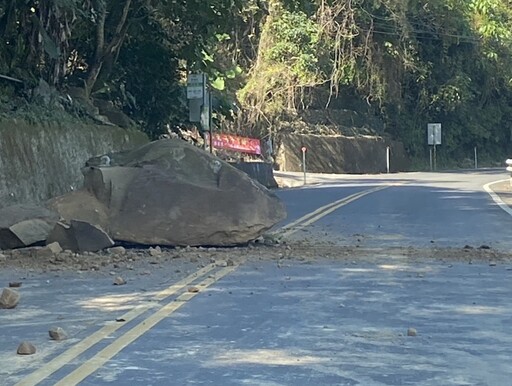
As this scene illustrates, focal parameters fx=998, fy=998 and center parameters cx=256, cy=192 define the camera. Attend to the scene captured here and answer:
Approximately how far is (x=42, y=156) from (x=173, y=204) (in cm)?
558

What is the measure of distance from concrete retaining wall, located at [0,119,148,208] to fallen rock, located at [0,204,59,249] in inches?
107

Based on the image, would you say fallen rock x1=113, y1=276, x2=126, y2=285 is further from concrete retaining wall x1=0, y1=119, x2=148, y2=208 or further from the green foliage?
the green foliage

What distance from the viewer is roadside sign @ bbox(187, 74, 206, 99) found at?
25.0 meters

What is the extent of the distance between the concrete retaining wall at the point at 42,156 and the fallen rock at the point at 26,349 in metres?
9.30

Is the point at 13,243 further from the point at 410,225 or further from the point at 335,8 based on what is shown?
the point at 335,8

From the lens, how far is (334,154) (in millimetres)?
51969

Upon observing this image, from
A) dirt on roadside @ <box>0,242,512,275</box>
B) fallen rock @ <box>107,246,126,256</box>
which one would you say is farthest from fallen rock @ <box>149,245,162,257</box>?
fallen rock @ <box>107,246,126,256</box>

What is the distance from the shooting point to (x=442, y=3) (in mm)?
53812

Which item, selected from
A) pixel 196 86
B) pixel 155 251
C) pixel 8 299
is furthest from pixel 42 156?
pixel 8 299

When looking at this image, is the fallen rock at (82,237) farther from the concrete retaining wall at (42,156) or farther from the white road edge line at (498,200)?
the white road edge line at (498,200)

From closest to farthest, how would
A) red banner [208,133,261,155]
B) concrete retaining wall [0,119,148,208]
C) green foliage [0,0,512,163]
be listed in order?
concrete retaining wall [0,119,148,208], green foliage [0,0,512,163], red banner [208,133,261,155]

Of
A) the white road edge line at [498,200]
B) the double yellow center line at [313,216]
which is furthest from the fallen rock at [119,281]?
the white road edge line at [498,200]

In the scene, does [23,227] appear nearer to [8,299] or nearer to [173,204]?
[173,204]

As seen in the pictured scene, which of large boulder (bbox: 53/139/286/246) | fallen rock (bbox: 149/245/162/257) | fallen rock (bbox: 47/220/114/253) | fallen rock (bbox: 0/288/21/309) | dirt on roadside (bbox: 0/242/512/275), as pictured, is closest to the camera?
fallen rock (bbox: 0/288/21/309)
